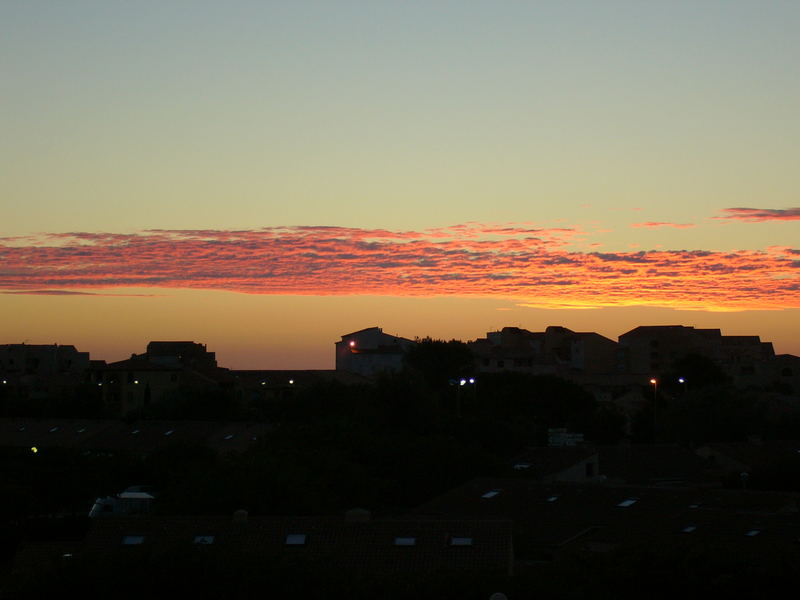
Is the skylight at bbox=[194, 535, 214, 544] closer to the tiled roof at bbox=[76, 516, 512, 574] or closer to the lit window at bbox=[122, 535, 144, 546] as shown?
the tiled roof at bbox=[76, 516, 512, 574]

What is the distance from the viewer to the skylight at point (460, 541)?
26.9m

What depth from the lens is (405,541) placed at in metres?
27.3

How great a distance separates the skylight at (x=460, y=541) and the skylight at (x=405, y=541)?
803mm

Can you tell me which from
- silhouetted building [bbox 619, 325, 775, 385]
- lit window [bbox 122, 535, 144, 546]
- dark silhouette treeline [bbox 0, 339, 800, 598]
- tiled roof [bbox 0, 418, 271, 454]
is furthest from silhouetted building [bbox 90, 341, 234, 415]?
lit window [bbox 122, 535, 144, 546]

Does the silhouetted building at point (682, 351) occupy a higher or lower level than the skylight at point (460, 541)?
lower

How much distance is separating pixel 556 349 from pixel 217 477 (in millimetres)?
101647

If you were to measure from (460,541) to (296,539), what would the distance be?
3.63 metres

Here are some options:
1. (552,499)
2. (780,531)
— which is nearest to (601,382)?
(552,499)

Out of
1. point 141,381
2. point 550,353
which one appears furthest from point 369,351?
point 141,381

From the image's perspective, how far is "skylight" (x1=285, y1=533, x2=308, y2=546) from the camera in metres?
27.8

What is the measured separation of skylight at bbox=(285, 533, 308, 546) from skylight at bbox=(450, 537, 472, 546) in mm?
3227

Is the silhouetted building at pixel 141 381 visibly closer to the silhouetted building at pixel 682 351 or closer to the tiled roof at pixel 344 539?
the silhouetted building at pixel 682 351

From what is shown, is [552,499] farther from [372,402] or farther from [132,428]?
[132,428]

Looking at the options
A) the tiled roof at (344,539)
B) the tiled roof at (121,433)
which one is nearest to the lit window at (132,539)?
the tiled roof at (344,539)
